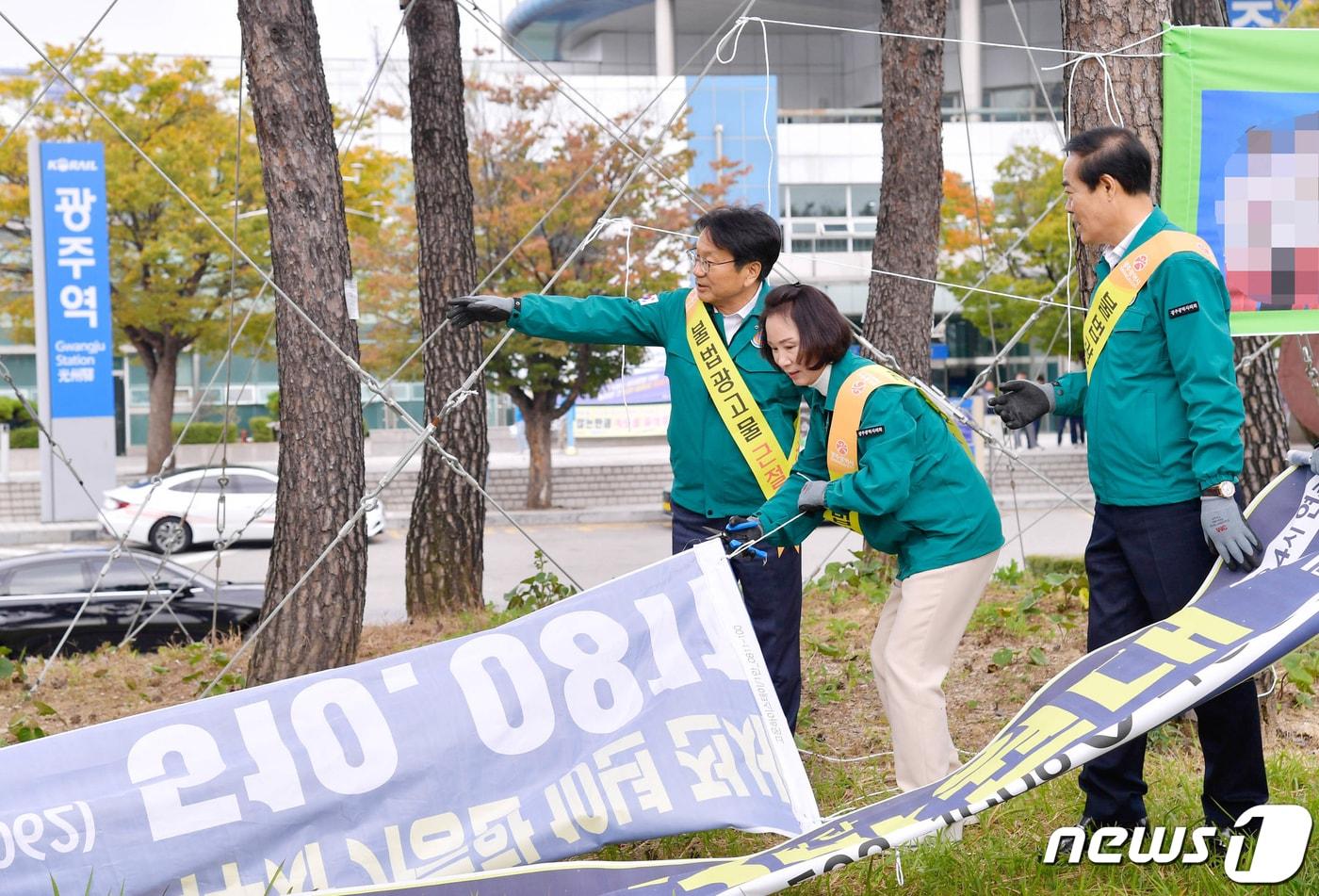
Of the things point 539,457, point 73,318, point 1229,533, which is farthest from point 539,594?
point 73,318

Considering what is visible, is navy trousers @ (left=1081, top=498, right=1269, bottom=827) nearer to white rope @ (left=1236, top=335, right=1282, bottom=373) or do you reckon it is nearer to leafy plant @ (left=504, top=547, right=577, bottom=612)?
white rope @ (left=1236, top=335, right=1282, bottom=373)

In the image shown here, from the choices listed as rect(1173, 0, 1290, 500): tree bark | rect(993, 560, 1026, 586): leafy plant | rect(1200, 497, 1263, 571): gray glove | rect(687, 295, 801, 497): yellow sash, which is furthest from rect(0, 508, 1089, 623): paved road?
rect(1200, 497, 1263, 571): gray glove

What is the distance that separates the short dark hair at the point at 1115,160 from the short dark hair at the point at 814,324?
72 cm

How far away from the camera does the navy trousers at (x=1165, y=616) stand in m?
3.25

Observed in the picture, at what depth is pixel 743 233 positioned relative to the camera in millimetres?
3949

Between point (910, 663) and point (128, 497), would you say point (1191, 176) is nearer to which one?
point (910, 663)

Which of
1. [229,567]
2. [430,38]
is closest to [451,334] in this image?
[430,38]

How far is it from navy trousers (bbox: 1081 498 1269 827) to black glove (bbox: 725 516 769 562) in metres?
0.88

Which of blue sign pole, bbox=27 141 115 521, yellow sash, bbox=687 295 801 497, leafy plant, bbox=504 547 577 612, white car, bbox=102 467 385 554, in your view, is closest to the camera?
yellow sash, bbox=687 295 801 497

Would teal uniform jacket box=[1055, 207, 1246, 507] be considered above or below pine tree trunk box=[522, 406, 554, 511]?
above

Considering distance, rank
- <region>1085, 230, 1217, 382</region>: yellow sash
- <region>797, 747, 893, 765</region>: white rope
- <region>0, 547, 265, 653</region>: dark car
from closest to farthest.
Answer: <region>1085, 230, 1217, 382</region>: yellow sash, <region>797, 747, 893, 765</region>: white rope, <region>0, 547, 265, 653</region>: dark car

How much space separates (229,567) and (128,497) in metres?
3.14

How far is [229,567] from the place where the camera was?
54.4 feet

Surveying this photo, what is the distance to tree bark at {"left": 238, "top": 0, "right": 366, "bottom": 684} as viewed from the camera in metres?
5.48
